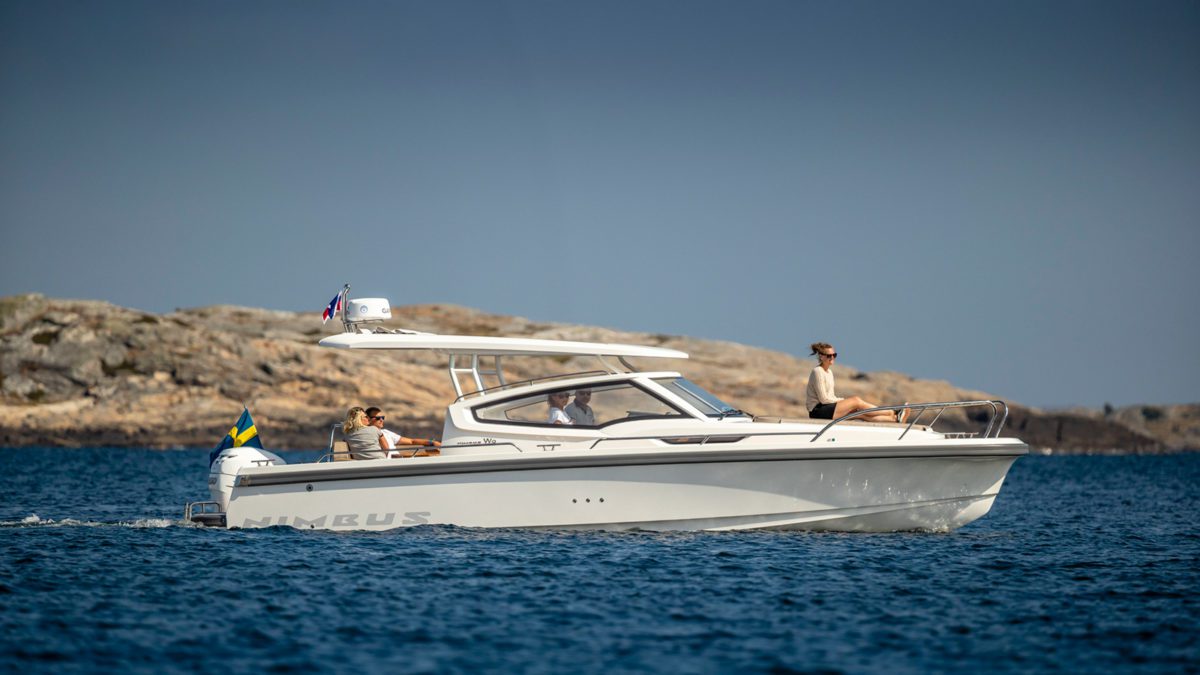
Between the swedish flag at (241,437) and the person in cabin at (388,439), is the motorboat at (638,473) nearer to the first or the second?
the person in cabin at (388,439)

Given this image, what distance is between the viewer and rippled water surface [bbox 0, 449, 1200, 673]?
390 inches

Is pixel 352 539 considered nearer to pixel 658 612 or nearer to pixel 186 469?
pixel 658 612

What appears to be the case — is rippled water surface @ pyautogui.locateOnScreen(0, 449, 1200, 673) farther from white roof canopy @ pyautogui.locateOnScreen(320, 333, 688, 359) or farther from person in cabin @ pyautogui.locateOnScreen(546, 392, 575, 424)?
white roof canopy @ pyautogui.locateOnScreen(320, 333, 688, 359)

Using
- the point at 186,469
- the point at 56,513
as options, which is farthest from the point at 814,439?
the point at 186,469

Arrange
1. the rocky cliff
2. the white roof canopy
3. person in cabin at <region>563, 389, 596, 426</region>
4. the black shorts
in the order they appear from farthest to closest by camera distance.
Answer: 1. the rocky cliff
2. the black shorts
3. the white roof canopy
4. person in cabin at <region>563, 389, 596, 426</region>

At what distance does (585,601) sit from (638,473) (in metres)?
3.72

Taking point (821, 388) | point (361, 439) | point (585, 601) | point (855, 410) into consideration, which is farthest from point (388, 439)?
point (855, 410)

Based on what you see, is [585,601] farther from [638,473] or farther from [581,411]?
[581,411]

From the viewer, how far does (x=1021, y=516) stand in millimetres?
24297

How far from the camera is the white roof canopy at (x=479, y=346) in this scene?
54.1 ft

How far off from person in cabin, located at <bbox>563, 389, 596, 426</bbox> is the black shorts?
2975mm

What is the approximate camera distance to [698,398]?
16609 millimetres

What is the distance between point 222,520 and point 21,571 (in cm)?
334

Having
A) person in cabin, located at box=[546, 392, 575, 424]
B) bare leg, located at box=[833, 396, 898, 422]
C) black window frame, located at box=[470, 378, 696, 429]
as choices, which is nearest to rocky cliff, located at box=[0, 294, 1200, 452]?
black window frame, located at box=[470, 378, 696, 429]
